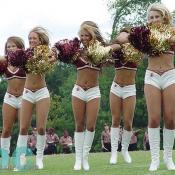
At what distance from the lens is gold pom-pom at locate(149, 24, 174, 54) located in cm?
902

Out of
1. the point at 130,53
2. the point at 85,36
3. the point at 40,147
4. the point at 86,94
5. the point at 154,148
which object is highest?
the point at 85,36

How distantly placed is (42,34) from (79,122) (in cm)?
173

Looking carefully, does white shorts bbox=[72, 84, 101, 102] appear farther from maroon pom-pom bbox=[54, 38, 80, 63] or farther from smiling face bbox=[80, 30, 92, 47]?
smiling face bbox=[80, 30, 92, 47]

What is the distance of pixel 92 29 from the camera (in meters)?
10.4

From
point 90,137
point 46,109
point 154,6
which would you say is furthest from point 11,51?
point 154,6

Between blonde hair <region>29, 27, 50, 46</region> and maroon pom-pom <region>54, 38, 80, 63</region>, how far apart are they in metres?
0.63

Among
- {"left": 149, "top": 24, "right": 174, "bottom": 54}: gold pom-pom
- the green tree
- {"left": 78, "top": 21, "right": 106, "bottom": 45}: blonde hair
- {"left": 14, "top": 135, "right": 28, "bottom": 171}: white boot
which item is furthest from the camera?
the green tree

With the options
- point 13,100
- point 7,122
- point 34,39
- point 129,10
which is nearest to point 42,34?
point 34,39

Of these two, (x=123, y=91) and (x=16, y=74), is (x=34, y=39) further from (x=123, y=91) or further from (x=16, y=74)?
(x=123, y=91)

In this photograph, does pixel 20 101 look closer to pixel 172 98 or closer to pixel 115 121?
pixel 115 121

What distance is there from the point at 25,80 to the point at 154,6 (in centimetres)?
333

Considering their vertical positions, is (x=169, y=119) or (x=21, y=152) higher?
(x=169, y=119)

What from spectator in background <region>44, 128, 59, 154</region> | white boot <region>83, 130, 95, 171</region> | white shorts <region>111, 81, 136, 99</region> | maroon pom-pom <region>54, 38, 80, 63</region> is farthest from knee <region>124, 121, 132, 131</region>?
spectator in background <region>44, 128, 59, 154</region>

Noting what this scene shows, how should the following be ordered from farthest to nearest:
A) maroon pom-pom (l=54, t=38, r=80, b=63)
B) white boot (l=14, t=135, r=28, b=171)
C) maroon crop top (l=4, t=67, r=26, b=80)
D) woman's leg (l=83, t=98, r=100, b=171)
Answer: maroon crop top (l=4, t=67, r=26, b=80) < white boot (l=14, t=135, r=28, b=171) < woman's leg (l=83, t=98, r=100, b=171) < maroon pom-pom (l=54, t=38, r=80, b=63)
